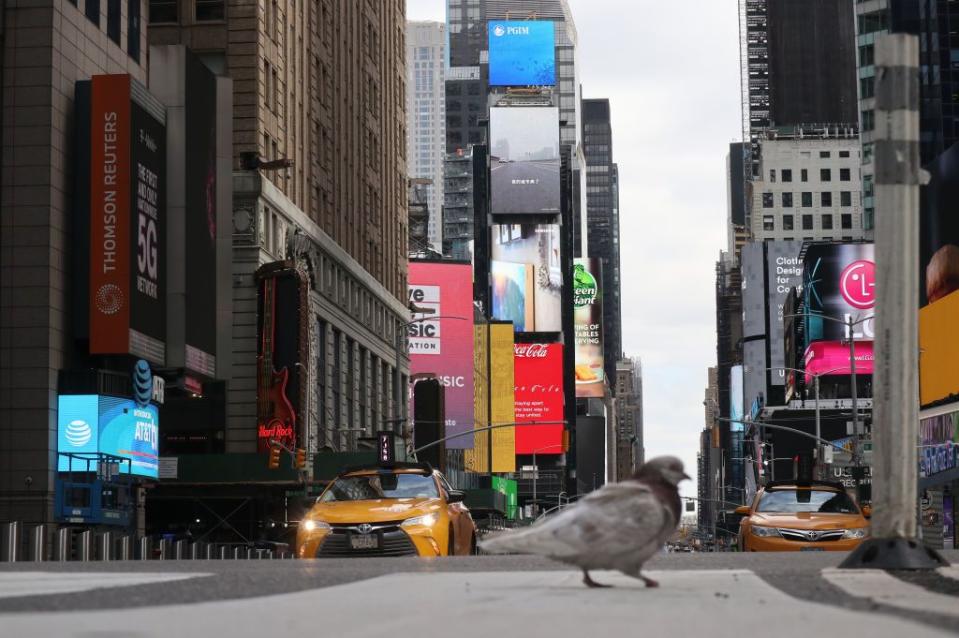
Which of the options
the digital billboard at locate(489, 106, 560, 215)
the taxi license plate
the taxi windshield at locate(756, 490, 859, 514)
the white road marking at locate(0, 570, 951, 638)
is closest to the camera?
the white road marking at locate(0, 570, 951, 638)

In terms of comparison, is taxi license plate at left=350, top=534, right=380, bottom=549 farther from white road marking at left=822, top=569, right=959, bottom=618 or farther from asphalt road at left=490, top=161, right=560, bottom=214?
asphalt road at left=490, top=161, right=560, bottom=214

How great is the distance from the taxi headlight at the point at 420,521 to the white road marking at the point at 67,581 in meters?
7.40

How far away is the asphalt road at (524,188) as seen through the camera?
195375 mm

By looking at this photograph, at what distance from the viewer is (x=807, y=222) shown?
18200 centimetres

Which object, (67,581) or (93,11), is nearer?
(67,581)

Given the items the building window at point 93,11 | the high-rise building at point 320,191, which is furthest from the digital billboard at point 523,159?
the building window at point 93,11

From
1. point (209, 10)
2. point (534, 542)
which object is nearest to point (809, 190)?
point (209, 10)

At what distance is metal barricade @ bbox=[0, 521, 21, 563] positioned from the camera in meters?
39.9

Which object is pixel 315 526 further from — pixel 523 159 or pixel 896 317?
pixel 523 159

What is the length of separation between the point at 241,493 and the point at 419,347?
220 ft

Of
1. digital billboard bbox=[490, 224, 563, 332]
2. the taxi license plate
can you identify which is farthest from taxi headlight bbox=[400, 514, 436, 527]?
digital billboard bbox=[490, 224, 563, 332]

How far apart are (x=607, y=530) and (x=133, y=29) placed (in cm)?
4973

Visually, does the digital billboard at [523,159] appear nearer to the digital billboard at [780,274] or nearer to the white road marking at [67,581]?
the digital billboard at [780,274]

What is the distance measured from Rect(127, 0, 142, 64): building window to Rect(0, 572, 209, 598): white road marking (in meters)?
44.2
